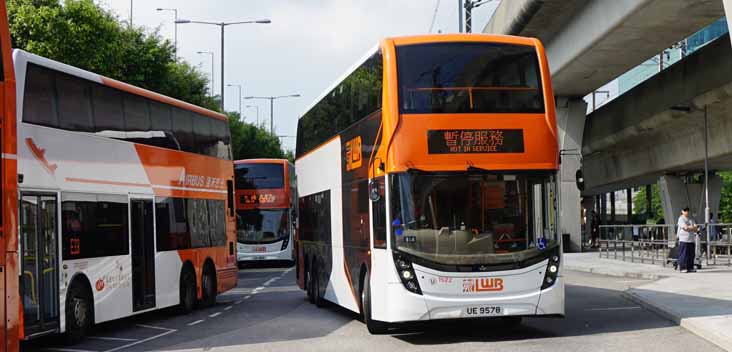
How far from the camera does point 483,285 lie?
1420cm

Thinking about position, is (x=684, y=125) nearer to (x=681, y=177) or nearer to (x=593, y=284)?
(x=681, y=177)

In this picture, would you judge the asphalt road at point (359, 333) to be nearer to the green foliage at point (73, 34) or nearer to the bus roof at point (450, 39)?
the bus roof at point (450, 39)

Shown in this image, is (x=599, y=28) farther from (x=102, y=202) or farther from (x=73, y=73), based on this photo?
(x=73, y=73)

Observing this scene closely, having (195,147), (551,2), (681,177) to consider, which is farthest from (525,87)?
(681,177)

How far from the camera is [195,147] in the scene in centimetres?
2153

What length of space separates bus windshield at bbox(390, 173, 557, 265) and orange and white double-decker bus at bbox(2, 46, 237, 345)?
4420mm

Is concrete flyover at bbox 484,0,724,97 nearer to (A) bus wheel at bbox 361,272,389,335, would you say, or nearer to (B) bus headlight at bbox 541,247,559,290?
(B) bus headlight at bbox 541,247,559,290

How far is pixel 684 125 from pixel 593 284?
1677 centimetres

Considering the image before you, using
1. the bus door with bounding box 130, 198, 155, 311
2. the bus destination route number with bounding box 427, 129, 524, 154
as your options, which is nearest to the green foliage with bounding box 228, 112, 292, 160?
the bus door with bounding box 130, 198, 155, 311

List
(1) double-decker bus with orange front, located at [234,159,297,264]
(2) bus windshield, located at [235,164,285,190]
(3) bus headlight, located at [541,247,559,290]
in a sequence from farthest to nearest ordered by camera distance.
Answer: (1) double-decker bus with orange front, located at [234,159,297,264] < (2) bus windshield, located at [235,164,285,190] < (3) bus headlight, located at [541,247,559,290]

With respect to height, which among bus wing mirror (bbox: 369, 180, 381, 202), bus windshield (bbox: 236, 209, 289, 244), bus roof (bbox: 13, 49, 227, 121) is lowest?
bus windshield (bbox: 236, 209, 289, 244)

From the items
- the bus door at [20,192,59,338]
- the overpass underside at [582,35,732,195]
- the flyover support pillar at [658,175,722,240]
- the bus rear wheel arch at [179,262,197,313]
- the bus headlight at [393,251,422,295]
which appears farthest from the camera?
the flyover support pillar at [658,175,722,240]

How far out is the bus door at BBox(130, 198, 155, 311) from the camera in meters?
17.9

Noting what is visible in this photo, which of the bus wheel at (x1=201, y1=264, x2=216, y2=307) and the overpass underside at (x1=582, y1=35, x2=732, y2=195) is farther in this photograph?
the overpass underside at (x1=582, y1=35, x2=732, y2=195)
